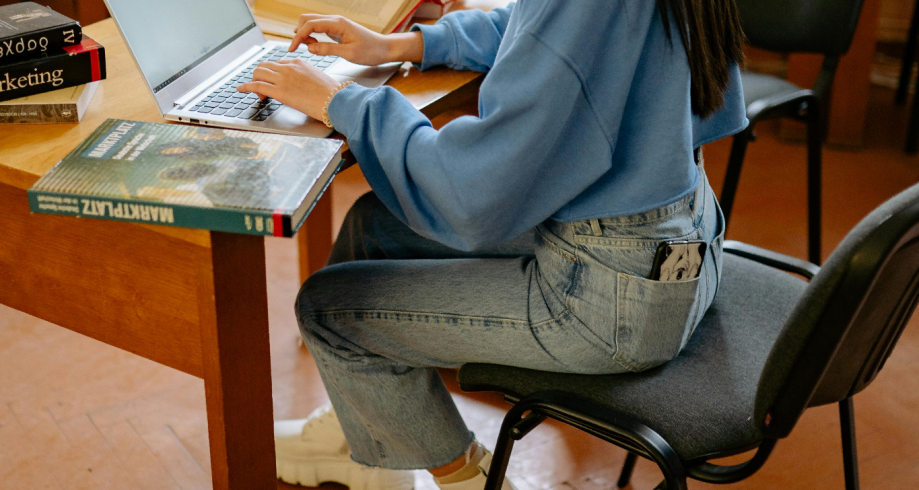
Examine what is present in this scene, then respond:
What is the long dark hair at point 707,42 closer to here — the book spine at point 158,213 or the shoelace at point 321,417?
the book spine at point 158,213

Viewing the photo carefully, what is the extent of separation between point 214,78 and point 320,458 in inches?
27.2

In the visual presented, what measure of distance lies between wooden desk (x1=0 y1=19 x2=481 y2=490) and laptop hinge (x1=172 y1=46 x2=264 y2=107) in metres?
0.11

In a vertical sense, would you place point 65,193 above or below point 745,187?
above

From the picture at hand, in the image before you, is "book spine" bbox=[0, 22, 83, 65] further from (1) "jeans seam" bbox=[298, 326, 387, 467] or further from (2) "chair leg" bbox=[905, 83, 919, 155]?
(2) "chair leg" bbox=[905, 83, 919, 155]

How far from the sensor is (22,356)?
1.65 metres

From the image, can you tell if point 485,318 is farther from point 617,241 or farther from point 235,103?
point 235,103

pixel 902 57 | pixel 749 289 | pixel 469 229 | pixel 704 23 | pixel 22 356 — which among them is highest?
pixel 704 23

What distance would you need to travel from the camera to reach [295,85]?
3.01 ft

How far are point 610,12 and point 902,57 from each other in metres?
3.28

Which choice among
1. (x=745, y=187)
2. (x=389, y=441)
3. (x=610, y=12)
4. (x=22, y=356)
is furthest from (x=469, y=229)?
(x=745, y=187)

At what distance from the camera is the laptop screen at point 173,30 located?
898 mm

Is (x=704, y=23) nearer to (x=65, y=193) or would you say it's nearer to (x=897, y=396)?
(x=65, y=193)

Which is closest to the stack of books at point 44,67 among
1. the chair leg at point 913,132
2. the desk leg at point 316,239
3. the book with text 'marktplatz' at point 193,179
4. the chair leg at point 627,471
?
the book with text 'marktplatz' at point 193,179

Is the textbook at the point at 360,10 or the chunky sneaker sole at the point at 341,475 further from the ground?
the textbook at the point at 360,10
